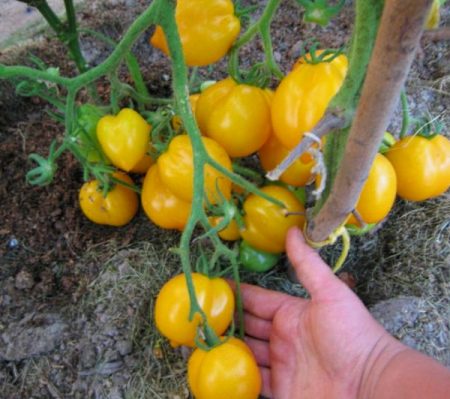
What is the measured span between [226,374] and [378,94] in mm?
591

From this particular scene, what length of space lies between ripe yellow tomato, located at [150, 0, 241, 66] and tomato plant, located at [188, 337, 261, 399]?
60cm

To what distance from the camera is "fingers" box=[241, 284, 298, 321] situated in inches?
44.6

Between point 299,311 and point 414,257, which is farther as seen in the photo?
point 414,257

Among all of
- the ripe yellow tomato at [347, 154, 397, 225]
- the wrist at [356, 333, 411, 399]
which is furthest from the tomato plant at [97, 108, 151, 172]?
the wrist at [356, 333, 411, 399]

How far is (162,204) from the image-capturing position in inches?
45.2

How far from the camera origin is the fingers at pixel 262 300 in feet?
3.72

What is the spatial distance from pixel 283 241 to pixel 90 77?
0.53 metres

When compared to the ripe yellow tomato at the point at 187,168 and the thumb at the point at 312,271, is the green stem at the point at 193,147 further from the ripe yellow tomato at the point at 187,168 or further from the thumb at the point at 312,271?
the thumb at the point at 312,271

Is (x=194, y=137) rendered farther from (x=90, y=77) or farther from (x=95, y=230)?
(x=95, y=230)

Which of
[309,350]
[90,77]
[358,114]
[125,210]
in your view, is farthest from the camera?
[125,210]

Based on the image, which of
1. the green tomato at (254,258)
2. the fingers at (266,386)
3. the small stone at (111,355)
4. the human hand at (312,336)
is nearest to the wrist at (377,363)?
the human hand at (312,336)

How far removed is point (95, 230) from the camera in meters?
1.38

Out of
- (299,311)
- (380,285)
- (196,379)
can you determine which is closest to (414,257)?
(380,285)

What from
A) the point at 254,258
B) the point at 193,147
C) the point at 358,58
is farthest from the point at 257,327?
the point at 358,58
